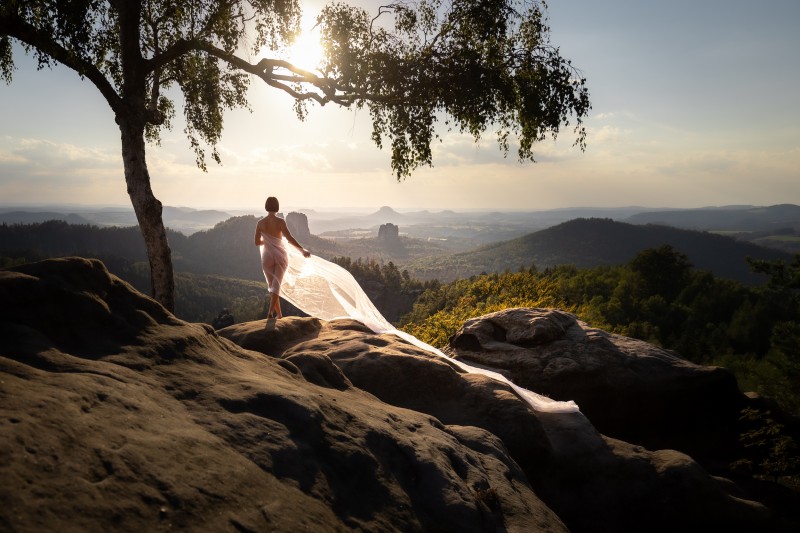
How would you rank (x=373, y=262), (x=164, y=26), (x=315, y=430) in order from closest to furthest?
(x=315, y=430) < (x=164, y=26) < (x=373, y=262)

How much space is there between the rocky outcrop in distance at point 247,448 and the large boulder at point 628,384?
2958mm

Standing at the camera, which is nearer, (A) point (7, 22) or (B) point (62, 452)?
(B) point (62, 452)

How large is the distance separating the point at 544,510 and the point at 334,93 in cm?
1309

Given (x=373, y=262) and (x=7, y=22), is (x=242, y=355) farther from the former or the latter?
(x=373, y=262)

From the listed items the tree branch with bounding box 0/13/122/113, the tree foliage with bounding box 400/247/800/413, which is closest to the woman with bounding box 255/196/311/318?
the tree branch with bounding box 0/13/122/113

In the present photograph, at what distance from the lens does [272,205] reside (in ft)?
41.2

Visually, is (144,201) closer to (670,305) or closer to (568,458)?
(568,458)

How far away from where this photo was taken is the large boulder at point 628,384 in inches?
428

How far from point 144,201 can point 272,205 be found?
3561mm

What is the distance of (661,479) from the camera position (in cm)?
770

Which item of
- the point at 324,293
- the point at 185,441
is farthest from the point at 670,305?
the point at 185,441

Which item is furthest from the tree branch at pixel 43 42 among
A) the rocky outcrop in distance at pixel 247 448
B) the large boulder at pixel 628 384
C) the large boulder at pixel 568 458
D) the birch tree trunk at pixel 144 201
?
the large boulder at pixel 628 384

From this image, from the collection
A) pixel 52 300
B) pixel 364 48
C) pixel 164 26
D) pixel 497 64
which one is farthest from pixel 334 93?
pixel 52 300

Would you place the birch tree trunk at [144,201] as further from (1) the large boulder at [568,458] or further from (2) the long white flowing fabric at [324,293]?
(1) the large boulder at [568,458]
